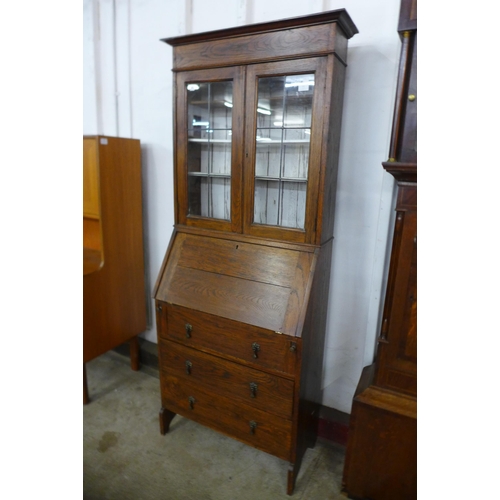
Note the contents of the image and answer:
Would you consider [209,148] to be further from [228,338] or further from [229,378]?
[229,378]

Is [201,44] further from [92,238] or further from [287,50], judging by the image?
[92,238]

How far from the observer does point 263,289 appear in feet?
5.50

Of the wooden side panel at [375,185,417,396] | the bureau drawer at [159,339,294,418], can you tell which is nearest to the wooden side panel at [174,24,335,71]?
the wooden side panel at [375,185,417,396]

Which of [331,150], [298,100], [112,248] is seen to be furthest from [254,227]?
[112,248]

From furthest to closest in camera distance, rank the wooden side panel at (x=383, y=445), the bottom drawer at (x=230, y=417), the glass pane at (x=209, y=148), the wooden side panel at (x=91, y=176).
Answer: the wooden side panel at (x=91, y=176)
the glass pane at (x=209, y=148)
the bottom drawer at (x=230, y=417)
the wooden side panel at (x=383, y=445)

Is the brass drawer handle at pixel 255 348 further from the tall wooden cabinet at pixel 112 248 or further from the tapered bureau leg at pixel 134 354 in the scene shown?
the tapered bureau leg at pixel 134 354

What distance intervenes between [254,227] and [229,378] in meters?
0.76

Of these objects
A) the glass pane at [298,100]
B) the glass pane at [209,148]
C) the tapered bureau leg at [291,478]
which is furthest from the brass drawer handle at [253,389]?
the glass pane at [298,100]

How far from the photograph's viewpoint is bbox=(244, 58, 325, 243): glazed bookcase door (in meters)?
1.57

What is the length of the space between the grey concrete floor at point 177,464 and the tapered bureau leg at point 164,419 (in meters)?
0.04

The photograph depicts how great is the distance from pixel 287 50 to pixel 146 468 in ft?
6.98

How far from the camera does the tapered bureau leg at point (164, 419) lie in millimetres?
2084

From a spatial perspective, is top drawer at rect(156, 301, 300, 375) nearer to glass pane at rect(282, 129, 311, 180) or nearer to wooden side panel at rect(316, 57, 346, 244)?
wooden side panel at rect(316, 57, 346, 244)
